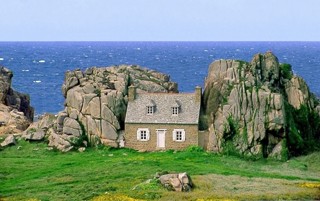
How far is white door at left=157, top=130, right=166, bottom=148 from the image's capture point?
79812 mm

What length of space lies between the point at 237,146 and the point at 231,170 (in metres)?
9.11

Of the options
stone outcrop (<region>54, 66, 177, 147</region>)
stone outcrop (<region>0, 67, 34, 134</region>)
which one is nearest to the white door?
stone outcrop (<region>54, 66, 177, 147</region>)

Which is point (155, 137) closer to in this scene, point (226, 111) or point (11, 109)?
point (226, 111)

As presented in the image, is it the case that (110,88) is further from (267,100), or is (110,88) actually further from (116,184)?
(116,184)

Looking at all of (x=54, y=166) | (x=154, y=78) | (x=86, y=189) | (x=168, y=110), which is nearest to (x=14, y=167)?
(x=54, y=166)

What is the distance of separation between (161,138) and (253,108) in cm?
1064

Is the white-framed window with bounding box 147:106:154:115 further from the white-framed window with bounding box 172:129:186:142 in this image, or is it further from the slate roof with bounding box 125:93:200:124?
the white-framed window with bounding box 172:129:186:142

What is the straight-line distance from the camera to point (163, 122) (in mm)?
79750

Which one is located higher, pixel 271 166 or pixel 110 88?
pixel 110 88

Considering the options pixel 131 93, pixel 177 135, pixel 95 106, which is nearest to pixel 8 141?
pixel 95 106

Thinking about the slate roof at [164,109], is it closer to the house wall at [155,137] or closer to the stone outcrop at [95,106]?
the house wall at [155,137]

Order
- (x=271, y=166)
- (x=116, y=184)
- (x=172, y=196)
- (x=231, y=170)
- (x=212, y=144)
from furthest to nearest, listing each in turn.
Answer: (x=212, y=144) < (x=271, y=166) < (x=231, y=170) < (x=116, y=184) < (x=172, y=196)

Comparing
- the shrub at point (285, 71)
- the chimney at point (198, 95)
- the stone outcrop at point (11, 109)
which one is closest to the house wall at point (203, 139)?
the chimney at point (198, 95)

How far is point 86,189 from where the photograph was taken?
59812 millimetres
